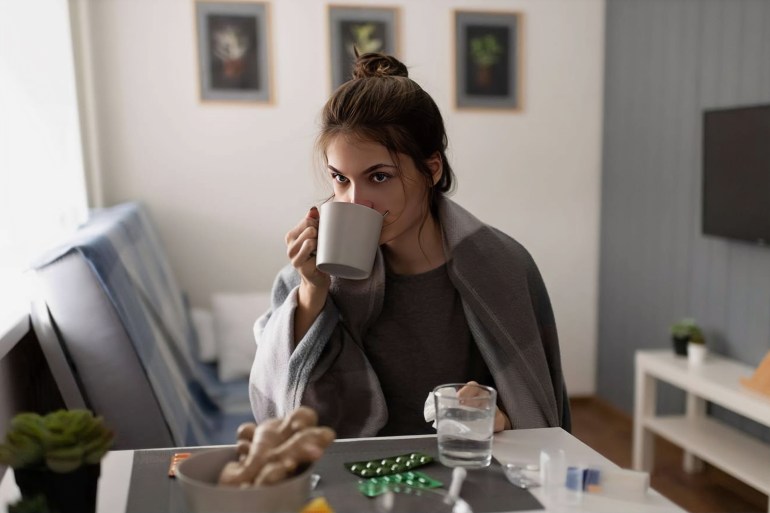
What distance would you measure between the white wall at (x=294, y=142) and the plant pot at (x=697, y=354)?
1.04m

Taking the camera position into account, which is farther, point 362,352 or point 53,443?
point 362,352

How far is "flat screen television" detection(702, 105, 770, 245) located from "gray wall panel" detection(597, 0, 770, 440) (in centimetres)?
11

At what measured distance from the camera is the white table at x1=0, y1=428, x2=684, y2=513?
796mm

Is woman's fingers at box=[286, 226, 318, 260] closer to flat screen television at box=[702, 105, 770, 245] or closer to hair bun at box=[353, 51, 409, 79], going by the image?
hair bun at box=[353, 51, 409, 79]

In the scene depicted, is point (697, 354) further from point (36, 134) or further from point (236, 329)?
point (36, 134)

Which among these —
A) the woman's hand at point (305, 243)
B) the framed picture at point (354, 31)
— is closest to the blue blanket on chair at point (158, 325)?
the woman's hand at point (305, 243)

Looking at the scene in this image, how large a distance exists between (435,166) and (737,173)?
69.6 inches

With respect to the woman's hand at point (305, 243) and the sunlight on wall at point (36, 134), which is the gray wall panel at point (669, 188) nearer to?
the woman's hand at point (305, 243)

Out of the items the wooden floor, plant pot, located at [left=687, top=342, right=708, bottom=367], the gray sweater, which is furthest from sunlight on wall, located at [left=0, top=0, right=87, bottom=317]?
plant pot, located at [left=687, top=342, right=708, bottom=367]

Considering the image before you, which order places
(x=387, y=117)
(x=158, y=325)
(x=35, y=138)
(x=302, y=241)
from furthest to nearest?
1. (x=158, y=325)
2. (x=35, y=138)
3. (x=387, y=117)
4. (x=302, y=241)

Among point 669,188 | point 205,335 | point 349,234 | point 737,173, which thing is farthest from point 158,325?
point 669,188

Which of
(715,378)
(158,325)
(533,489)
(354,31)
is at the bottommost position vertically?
(715,378)

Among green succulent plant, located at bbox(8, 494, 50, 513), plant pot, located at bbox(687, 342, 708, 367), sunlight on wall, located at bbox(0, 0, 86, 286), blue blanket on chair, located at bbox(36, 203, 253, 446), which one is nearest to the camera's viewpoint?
green succulent plant, located at bbox(8, 494, 50, 513)

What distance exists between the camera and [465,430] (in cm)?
92
